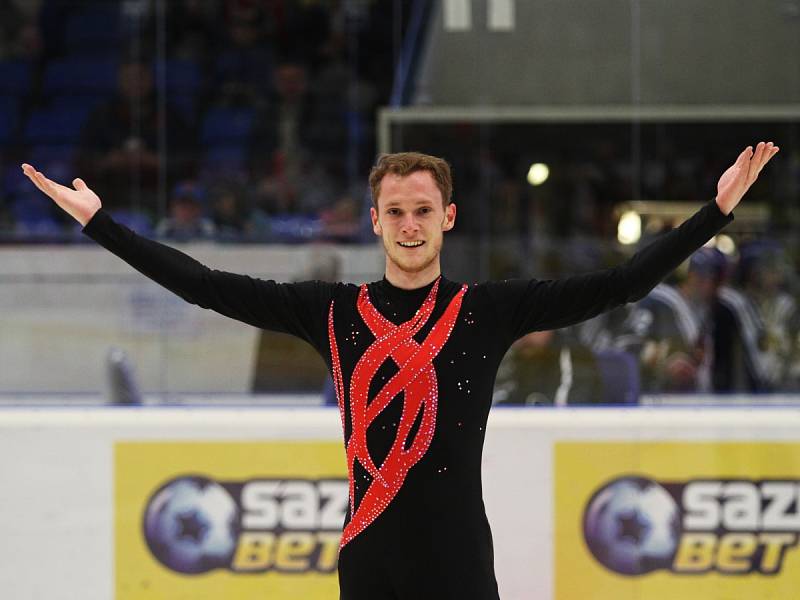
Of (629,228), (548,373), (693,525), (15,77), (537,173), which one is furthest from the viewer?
(15,77)

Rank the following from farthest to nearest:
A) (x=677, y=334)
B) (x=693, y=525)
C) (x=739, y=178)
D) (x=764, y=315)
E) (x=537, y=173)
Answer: (x=537, y=173), (x=764, y=315), (x=677, y=334), (x=693, y=525), (x=739, y=178)

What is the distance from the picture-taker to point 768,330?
6672mm

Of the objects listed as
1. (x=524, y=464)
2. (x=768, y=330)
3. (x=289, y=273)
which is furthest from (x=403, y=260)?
(x=768, y=330)

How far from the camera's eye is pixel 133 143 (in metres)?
6.84

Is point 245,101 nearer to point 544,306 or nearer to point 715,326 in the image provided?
point 715,326

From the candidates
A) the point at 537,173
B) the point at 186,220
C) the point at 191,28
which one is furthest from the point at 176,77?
the point at 537,173

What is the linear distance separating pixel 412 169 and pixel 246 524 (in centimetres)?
193

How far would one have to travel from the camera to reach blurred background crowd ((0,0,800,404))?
657 centimetres

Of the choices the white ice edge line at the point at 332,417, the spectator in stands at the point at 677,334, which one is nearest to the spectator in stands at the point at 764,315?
the spectator in stands at the point at 677,334

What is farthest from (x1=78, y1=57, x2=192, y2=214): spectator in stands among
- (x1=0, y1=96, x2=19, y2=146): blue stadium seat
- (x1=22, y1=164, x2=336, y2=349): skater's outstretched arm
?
(x1=22, y1=164, x2=336, y2=349): skater's outstretched arm

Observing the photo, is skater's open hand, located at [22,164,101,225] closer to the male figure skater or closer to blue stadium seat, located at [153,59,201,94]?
the male figure skater

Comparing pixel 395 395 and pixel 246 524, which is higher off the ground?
pixel 395 395

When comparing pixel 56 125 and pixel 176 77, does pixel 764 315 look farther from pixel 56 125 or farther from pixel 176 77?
pixel 56 125

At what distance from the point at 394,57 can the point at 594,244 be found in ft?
4.43
